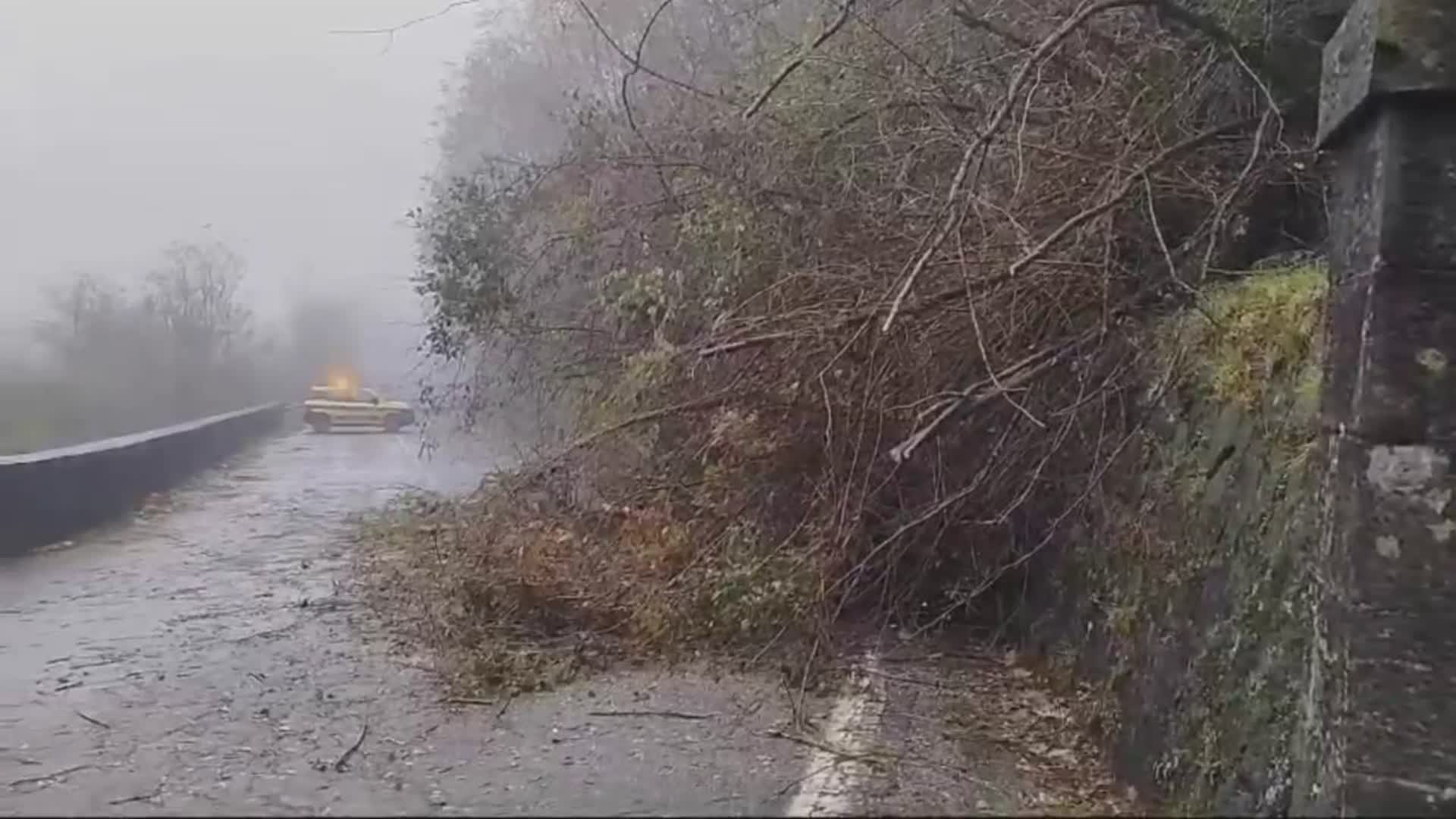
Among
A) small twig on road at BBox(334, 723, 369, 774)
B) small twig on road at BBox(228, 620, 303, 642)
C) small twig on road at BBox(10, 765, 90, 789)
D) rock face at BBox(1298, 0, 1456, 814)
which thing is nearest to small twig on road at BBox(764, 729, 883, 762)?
small twig on road at BBox(334, 723, 369, 774)

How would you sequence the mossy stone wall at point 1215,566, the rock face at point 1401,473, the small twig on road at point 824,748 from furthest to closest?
the small twig on road at point 824,748, the mossy stone wall at point 1215,566, the rock face at point 1401,473

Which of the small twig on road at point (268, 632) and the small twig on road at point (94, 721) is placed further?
the small twig on road at point (268, 632)

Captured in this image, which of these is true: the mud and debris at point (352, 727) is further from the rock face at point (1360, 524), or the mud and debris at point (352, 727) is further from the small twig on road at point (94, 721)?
the rock face at point (1360, 524)

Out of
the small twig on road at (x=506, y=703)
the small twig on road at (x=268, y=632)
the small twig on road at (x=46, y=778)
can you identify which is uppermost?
the small twig on road at (x=506, y=703)

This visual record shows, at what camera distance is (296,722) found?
670 cm

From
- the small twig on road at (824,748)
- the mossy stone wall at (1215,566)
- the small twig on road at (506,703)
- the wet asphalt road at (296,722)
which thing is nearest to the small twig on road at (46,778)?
the wet asphalt road at (296,722)

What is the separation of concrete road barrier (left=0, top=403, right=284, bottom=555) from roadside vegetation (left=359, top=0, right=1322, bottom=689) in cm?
469

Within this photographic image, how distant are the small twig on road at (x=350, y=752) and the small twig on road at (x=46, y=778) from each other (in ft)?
3.98

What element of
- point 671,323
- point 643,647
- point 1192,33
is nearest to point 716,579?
point 643,647

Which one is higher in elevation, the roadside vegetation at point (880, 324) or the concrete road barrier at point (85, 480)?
the roadside vegetation at point (880, 324)

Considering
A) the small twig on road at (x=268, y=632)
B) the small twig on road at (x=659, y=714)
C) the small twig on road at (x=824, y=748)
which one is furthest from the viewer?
the small twig on road at (x=268, y=632)

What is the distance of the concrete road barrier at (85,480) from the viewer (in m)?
12.7

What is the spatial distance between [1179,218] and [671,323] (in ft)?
13.6

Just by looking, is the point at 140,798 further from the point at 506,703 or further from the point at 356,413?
the point at 356,413
